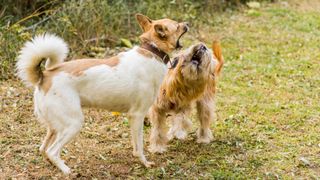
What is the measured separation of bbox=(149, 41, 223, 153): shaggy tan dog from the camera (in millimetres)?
5629

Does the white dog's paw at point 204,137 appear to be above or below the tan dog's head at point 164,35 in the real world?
below

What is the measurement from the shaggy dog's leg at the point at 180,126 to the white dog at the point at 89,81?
31.2 inches

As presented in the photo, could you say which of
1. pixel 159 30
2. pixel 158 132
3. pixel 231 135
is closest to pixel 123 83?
pixel 159 30

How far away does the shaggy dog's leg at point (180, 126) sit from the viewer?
6199 mm

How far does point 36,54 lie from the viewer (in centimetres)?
494

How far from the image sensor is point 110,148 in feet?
19.8

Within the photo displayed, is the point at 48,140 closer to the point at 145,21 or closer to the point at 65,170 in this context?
the point at 65,170

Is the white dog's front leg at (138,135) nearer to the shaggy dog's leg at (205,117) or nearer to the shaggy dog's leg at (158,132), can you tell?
the shaggy dog's leg at (158,132)

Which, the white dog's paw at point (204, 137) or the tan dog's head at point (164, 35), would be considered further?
the white dog's paw at point (204, 137)

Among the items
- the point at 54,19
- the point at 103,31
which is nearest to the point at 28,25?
the point at 54,19

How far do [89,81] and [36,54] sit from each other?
48 centimetres

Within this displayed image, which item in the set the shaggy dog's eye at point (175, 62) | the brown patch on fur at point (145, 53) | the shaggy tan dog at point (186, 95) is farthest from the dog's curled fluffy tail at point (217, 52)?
the brown patch on fur at point (145, 53)

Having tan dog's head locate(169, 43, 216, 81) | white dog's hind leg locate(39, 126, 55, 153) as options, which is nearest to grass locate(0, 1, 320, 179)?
white dog's hind leg locate(39, 126, 55, 153)

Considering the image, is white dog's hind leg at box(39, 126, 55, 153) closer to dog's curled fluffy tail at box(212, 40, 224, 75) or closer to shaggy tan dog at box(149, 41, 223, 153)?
shaggy tan dog at box(149, 41, 223, 153)
